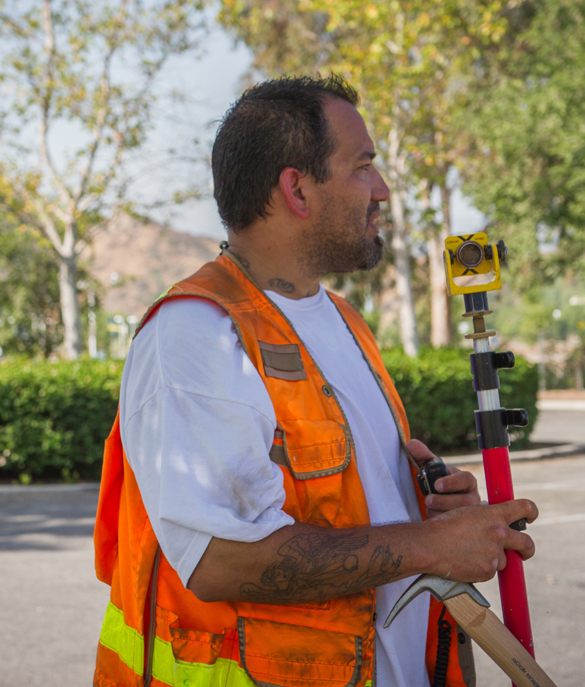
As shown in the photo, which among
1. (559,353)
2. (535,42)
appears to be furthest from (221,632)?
(559,353)

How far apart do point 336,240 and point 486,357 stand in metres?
0.53

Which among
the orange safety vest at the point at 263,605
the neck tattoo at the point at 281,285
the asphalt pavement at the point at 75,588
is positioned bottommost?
the asphalt pavement at the point at 75,588

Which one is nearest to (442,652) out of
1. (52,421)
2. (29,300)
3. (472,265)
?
(472,265)

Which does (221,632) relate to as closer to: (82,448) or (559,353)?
(82,448)

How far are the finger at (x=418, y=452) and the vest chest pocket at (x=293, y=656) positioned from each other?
54cm

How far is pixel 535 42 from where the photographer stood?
58.5ft

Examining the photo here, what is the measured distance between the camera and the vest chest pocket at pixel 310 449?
4.70 ft

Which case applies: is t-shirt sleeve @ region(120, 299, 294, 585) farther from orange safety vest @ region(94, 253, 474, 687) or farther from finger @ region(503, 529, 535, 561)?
finger @ region(503, 529, 535, 561)

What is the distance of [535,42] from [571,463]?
11971 mm

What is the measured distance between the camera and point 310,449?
4.79 ft

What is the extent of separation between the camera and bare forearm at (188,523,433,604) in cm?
129

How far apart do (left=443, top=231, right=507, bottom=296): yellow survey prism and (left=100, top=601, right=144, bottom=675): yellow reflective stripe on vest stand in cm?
106

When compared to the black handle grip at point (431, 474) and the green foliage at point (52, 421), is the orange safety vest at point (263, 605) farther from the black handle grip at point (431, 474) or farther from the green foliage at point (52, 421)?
the green foliage at point (52, 421)

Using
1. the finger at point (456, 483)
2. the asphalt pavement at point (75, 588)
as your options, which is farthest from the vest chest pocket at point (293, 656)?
the asphalt pavement at point (75, 588)
